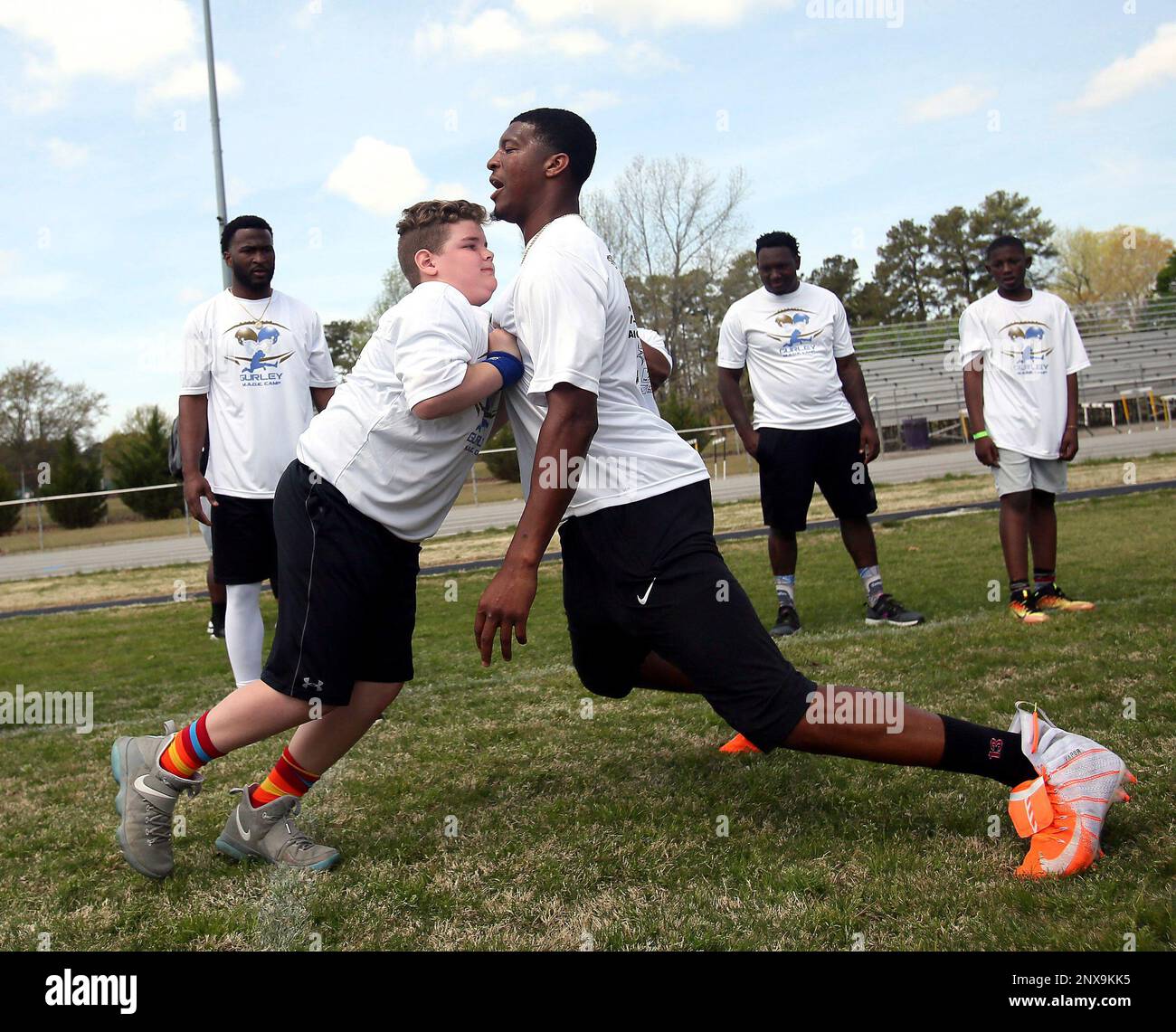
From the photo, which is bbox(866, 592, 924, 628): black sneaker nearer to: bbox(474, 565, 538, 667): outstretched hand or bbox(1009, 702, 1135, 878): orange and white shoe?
bbox(1009, 702, 1135, 878): orange and white shoe

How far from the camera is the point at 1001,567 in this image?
310 inches

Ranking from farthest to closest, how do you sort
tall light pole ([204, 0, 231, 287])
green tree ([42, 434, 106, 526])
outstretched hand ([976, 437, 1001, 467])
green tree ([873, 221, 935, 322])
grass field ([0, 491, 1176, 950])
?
green tree ([873, 221, 935, 322]) → green tree ([42, 434, 106, 526]) → tall light pole ([204, 0, 231, 287]) → outstretched hand ([976, 437, 1001, 467]) → grass field ([0, 491, 1176, 950])

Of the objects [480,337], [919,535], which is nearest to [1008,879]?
[480,337]

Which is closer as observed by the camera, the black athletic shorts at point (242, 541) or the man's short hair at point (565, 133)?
the man's short hair at point (565, 133)

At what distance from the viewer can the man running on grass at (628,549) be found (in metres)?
2.58

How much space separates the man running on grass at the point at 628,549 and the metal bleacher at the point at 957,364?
27.5 metres

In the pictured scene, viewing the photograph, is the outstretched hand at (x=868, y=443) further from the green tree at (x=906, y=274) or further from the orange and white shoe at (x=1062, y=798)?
the green tree at (x=906, y=274)

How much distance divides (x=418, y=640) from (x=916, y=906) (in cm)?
519

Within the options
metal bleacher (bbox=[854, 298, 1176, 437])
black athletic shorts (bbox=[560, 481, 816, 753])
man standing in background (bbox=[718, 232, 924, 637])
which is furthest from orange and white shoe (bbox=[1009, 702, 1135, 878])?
metal bleacher (bbox=[854, 298, 1176, 437])

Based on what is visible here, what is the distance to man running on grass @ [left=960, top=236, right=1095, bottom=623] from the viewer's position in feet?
20.1

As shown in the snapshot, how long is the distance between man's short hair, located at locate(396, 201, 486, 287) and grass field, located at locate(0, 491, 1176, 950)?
68.3 inches

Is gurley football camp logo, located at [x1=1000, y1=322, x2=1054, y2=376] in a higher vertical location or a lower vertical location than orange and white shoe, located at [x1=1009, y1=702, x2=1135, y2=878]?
higher

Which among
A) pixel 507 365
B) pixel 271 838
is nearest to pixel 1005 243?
pixel 507 365

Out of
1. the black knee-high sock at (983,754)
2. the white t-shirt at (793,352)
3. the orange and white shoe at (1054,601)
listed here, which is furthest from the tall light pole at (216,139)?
the black knee-high sock at (983,754)
